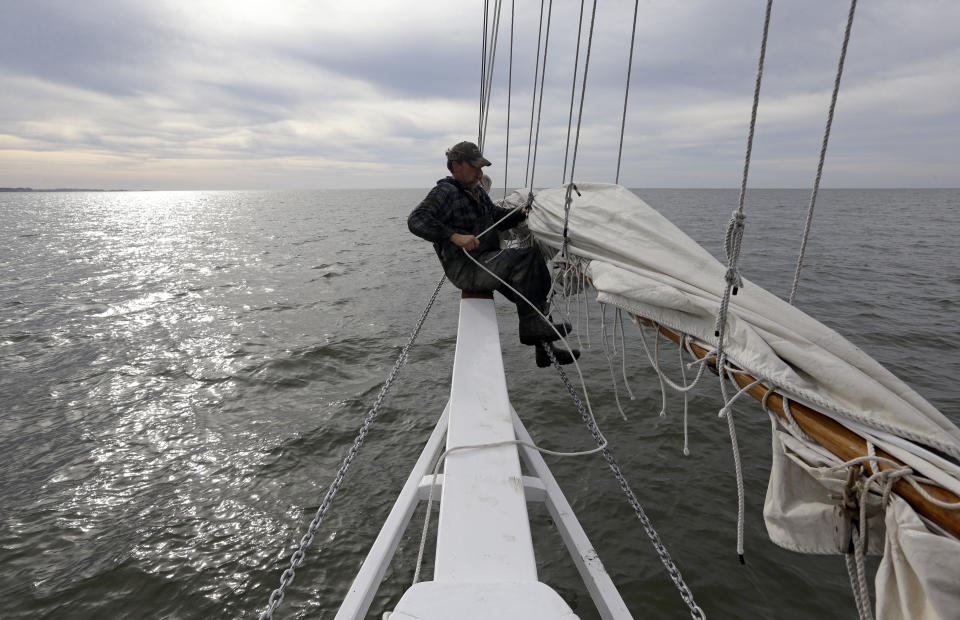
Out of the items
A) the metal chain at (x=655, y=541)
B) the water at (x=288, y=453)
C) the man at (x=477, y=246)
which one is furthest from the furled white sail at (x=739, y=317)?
the water at (x=288, y=453)

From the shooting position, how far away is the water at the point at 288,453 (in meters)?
3.00

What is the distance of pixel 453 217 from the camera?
4.01 m

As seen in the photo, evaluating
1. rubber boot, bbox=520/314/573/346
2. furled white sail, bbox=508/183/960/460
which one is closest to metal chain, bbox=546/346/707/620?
furled white sail, bbox=508/183/960/460

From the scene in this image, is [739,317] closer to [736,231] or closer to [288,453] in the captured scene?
[736,231]

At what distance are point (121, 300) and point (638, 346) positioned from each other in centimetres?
1171

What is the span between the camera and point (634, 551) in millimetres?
3293

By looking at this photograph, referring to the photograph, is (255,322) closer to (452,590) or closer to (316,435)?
(316,435)

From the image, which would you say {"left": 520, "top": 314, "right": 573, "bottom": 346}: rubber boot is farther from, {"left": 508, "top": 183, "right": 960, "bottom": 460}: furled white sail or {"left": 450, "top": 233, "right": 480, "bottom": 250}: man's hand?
{"left": 450, "top": 233, "right": 480, "bottom": 250}: man's hand

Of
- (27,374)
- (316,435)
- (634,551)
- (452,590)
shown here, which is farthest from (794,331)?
(27,374)

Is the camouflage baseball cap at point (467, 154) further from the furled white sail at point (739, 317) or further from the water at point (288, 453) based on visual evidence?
the water at point (288, 453)

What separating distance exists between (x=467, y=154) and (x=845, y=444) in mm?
3326

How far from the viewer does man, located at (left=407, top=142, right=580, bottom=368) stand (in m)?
3.53

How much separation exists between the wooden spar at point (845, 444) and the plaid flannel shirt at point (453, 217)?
7.71 feet

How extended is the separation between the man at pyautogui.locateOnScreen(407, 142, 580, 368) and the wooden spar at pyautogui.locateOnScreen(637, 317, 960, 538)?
1.74 metres
